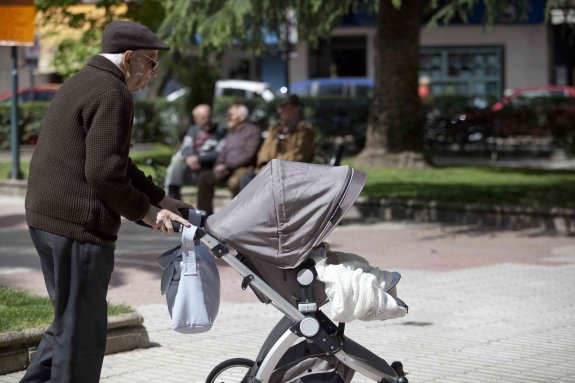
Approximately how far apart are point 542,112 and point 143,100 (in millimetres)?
10170

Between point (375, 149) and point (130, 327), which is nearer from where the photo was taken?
point (130, 327)

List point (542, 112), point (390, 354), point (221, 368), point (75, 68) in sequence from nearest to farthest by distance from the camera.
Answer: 1. point (221, 368)
2. point (390, 354)
3. point (75, 68)
4. point (542, 112)

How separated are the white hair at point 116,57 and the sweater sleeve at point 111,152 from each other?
20 centimetres

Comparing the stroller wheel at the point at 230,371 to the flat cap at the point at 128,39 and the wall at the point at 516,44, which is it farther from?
the wall at the point at 516,44

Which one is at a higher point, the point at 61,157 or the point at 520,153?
the point at 61,157

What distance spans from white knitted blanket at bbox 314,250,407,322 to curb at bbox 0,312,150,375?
2332 mm

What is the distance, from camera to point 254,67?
157 feet

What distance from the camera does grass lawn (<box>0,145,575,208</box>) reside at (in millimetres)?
16578

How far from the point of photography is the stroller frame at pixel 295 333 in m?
5.45

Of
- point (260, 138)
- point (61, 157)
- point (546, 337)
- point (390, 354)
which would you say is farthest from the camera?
point (260, 138)

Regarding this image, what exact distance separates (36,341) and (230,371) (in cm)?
146

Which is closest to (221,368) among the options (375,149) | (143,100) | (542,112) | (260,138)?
(260,138)

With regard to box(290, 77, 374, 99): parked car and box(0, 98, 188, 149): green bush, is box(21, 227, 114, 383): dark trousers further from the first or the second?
box(290, 77, 374, 99): parked car

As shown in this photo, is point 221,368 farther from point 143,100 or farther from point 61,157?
point 143,100
